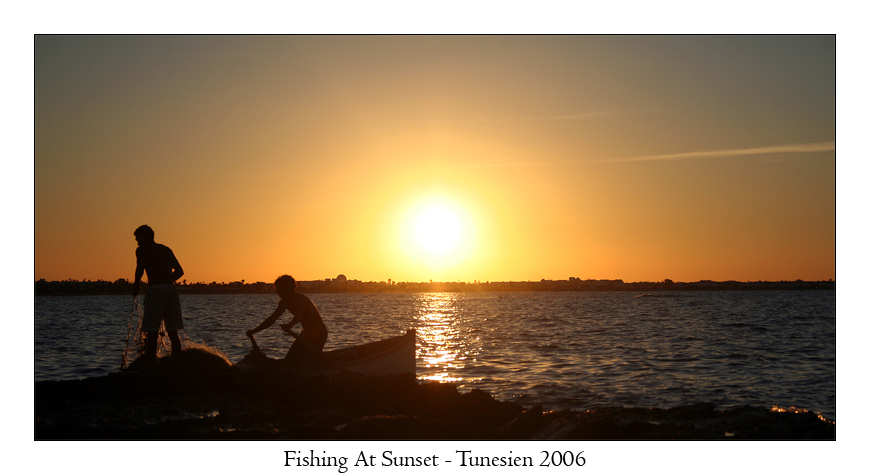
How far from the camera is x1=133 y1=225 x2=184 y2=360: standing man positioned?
403 inches

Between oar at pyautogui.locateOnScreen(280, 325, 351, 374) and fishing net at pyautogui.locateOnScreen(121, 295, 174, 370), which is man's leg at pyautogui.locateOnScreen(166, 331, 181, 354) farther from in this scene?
oar at pyautogui.locateOnScreen(280, 325, 351, 374)

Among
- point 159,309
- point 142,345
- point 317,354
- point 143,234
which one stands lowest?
point 317,354

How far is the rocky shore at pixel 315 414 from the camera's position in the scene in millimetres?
7727

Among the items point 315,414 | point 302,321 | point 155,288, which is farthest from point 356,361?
point 155,288

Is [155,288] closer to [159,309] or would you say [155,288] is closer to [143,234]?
[159,309]

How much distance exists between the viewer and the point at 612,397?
13.4 meters

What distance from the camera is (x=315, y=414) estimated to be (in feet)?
28.5

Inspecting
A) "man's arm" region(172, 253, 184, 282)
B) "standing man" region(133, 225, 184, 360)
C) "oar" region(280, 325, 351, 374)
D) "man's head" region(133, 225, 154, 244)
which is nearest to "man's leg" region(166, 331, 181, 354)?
"standing man" region(133, 225, 184, 360)

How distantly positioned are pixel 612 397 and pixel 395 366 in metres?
4.98

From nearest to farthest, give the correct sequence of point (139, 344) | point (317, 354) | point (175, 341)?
1. point (175, 341)
2. point (139, 344)
3. point (317, 354)

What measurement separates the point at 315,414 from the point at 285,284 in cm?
273
